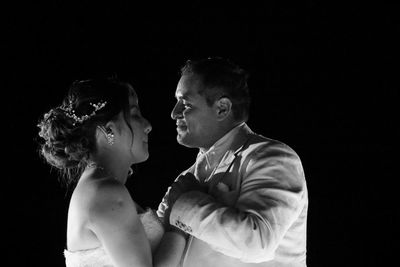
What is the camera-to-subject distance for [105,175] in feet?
9.00

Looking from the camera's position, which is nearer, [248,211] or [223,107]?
[248,211]

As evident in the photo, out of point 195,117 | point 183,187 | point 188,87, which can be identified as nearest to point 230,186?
point 183,187

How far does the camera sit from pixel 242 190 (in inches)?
101

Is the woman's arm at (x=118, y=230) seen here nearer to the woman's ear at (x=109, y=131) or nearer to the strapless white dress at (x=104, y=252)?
the strapless white dress at (x=104, y=252)

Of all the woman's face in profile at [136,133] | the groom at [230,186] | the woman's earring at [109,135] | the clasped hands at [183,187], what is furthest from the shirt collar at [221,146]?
the woman's earring at [109,135]

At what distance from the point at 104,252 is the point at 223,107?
0.66m

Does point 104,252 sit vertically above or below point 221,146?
below

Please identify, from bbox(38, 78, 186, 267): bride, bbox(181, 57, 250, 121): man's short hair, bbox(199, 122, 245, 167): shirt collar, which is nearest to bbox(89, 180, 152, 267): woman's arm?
bbox(38, 78, 186, 267): bride

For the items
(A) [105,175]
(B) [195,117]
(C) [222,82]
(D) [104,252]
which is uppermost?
(C) [222,82]

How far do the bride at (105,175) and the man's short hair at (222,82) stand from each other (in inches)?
10.5

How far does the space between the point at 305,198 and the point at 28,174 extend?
7.26 feet

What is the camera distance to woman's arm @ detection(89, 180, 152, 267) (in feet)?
8.48

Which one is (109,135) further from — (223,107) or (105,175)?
(223,107)

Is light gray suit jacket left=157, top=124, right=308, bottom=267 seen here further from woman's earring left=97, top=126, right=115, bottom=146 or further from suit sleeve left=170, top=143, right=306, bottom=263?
woman's earring left=97, top=126, right=115, bottom=146
